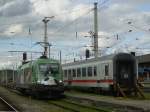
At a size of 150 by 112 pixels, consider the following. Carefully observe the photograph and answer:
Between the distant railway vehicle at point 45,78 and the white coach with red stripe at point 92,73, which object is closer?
the distant railway vehicle at point 45,78

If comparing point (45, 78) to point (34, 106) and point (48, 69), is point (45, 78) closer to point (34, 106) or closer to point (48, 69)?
point (48, 69)

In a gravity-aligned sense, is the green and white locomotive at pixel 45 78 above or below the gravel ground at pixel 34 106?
above

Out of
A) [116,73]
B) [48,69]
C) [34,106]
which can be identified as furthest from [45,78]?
[34,106]

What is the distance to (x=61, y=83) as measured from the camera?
119ft

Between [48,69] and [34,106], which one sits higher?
[48,69]

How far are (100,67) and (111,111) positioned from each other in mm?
13658

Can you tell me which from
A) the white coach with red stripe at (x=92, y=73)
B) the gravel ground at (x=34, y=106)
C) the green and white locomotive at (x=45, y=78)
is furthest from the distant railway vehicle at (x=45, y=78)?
the white coach with red stripe at (x=92, y=73)

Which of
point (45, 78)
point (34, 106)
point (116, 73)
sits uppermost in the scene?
point (116, 73)

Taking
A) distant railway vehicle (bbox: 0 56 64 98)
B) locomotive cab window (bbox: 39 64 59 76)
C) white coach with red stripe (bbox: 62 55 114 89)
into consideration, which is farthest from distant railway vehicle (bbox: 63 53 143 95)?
locomotive cab window (bbox: 39 64 59 76)

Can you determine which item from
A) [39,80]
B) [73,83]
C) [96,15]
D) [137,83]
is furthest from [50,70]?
[96,15]

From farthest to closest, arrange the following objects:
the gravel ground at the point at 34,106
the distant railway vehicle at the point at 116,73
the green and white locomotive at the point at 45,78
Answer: the green and white locomotive at the point at 45,78 < the distant railway vehicle at the point at 116,73 < the gravel ground at the point at 34,106

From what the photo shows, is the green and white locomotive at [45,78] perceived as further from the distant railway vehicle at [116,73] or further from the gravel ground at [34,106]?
the distant railway vehicle at [116,73]

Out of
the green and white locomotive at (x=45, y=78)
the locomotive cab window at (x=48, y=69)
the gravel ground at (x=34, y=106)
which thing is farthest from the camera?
the locomotive cab window at (x=48, y=69)

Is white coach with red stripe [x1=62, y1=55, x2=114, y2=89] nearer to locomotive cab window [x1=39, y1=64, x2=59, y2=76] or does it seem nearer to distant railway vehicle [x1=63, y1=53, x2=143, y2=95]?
distant railway vehicle [x1=63, y1=53, x2=143, y2=95]
